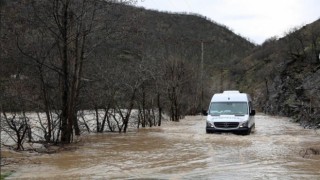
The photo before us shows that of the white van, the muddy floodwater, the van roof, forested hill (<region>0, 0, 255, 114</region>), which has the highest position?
forested hill (<region>0, 0, 255, 114</region>)

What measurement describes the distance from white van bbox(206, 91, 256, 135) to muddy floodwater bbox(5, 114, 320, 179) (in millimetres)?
2626

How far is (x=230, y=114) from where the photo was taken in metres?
23.8

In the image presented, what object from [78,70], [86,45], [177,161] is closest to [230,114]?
[78,70]

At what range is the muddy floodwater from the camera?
11.7 metres

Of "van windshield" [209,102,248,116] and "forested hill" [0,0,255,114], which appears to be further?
"van windshield" [209,102,248,116]

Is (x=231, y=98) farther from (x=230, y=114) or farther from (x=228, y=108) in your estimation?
(x=230, y=114)

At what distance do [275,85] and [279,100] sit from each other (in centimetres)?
536

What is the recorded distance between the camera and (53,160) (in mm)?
14328

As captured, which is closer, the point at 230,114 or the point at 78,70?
the point at 78,70

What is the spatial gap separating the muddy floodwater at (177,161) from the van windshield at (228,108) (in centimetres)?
382

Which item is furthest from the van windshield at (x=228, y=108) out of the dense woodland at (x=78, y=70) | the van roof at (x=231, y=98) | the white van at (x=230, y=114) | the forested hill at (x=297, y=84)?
the forested hill at (x=297, y=84)

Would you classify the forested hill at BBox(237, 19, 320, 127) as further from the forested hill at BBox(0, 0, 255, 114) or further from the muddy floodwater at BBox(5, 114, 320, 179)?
the muddy floodwater at BBox(5, 114, 320, 179)

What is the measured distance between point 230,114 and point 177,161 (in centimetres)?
1019

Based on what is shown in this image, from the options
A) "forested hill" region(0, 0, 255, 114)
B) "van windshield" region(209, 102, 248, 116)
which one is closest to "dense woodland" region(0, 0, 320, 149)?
"forested hill" region(0, 0, 255, 114)
